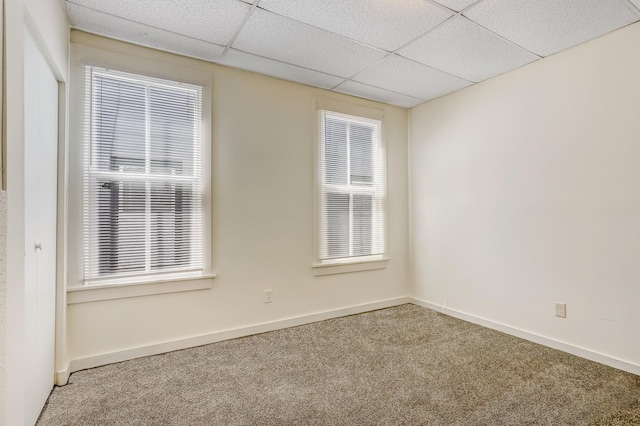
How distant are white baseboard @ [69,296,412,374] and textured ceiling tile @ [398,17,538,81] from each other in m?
2.62

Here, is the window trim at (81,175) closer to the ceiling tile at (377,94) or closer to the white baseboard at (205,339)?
the white baseboard at (205,339)

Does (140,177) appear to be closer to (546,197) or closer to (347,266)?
(347,266)

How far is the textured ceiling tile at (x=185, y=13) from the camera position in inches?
79.9

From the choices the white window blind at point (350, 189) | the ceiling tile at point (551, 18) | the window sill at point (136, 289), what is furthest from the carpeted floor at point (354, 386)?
the ceiling tile at point (551, 18)

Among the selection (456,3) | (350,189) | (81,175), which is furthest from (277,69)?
(81,175)

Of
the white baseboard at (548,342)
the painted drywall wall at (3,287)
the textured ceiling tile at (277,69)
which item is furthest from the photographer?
the textured ceiling tile at (277,69)

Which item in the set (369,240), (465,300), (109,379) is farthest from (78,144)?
(465,300)

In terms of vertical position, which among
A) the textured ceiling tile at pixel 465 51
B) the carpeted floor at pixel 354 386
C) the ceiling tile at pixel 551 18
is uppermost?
the textured ceiling tile at pixel 465 51

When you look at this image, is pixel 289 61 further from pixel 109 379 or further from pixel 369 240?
pixel 109 379

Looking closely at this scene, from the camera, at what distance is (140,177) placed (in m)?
2.51

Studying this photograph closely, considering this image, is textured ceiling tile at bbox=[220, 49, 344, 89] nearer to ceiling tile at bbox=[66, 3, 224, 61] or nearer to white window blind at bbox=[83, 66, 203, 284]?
ceiling tile at bbox=[66, 3, 224, 61]

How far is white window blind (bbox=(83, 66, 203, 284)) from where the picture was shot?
7.76 feet

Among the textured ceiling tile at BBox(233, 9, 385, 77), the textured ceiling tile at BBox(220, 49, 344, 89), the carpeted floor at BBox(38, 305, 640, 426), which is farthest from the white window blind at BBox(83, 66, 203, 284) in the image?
the carpeted floor at BBox(38, 305, 640, 426)

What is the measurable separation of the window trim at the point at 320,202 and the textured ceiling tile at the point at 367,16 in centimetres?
106
